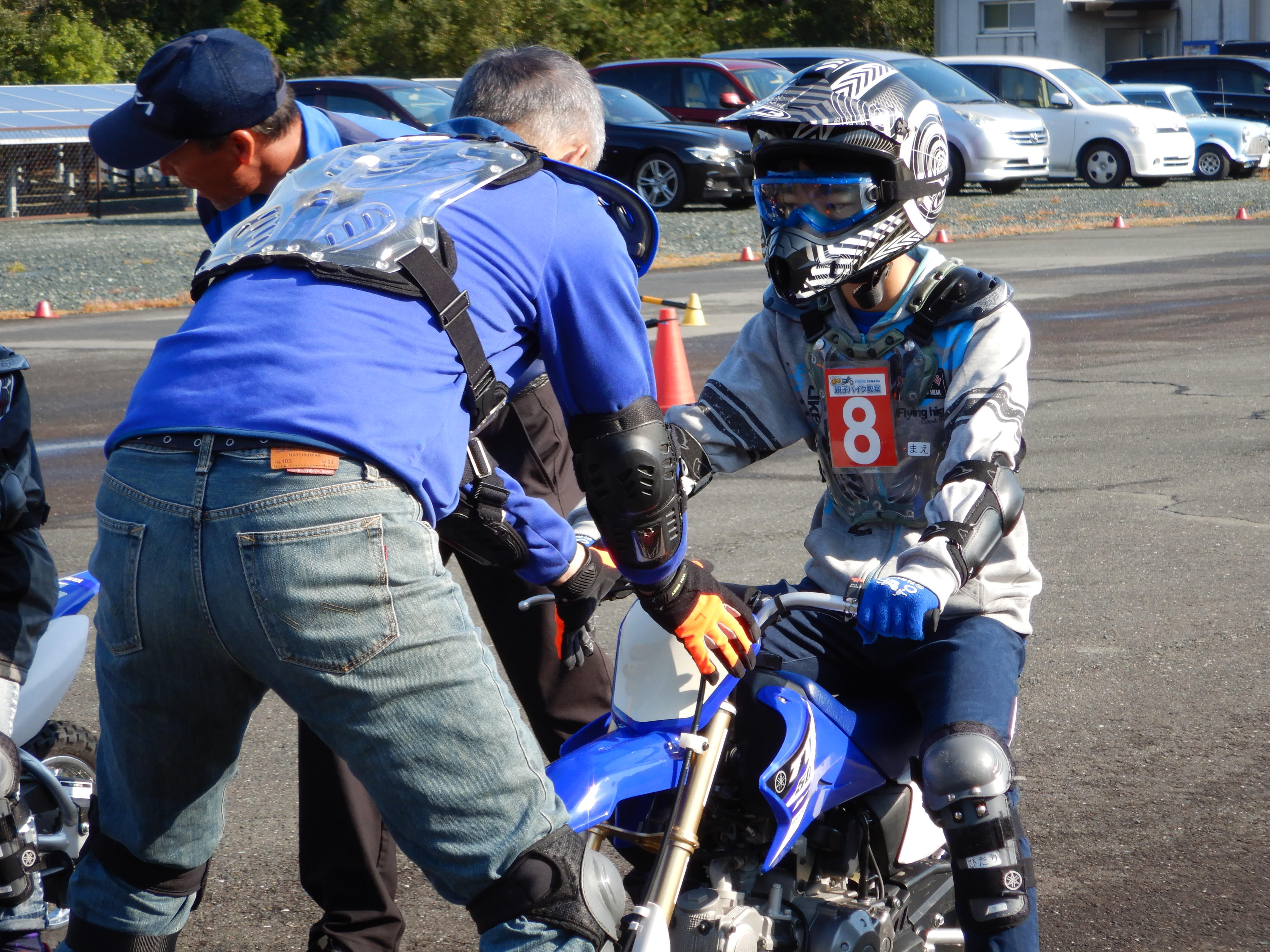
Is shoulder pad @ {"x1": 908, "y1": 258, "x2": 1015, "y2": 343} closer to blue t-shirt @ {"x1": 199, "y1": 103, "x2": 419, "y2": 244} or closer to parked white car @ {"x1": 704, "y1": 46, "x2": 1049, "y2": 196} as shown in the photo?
blue t-shirt @ {"x1": 199, "y1": 103, "x2": 419, "y2": 244}

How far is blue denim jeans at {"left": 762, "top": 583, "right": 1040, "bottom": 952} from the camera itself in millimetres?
2770

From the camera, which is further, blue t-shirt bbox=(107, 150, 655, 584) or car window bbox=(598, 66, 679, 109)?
car window bbox=(598, 66, 679, 109)

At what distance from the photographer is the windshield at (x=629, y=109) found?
2069 cm

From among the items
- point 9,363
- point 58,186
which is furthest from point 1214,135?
point 9,363

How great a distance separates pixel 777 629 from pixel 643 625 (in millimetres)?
520

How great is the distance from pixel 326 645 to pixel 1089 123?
23304mm

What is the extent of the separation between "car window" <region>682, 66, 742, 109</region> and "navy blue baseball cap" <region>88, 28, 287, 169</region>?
1947 cm

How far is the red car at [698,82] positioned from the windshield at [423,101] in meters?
2.25

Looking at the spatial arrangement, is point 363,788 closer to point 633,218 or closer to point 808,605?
point 808,605

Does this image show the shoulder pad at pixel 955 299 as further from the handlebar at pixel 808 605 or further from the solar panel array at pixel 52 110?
the solar panel array at pixel 52 110

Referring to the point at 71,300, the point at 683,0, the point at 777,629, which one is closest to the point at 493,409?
the point at 777,629

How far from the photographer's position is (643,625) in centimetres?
270

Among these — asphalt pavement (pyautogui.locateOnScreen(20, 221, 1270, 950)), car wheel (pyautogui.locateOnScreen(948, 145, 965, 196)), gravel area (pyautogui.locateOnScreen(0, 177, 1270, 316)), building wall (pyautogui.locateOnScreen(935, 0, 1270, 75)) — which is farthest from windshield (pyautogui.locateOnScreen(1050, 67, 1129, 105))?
building wall (pyautogui.locateOnScreen(935, 0, 1270, 75))

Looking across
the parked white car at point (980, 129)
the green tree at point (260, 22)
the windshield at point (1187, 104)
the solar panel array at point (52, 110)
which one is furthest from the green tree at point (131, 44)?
the windshield at point (1187, 104)
